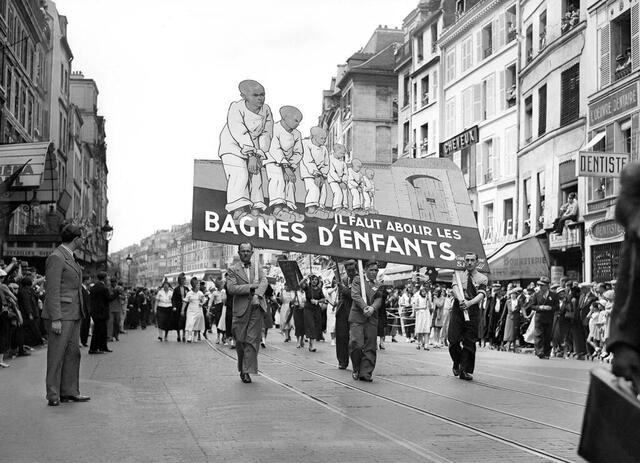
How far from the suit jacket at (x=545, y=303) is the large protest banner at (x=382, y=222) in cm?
205

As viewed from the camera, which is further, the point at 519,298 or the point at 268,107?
the point at 519,298

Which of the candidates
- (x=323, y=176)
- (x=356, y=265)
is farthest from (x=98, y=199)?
(x=356, y=265)

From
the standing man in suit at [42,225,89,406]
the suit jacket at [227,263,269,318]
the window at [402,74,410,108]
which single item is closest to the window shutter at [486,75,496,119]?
the window at [402,74,410,108]

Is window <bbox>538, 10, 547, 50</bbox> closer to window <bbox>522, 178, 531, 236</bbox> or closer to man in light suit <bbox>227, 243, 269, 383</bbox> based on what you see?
window <bbox>522, 178, 531, 236</bbox>

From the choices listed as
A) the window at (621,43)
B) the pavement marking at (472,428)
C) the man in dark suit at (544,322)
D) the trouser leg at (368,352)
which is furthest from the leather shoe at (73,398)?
the window at (621,43)

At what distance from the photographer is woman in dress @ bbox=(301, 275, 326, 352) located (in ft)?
74.9

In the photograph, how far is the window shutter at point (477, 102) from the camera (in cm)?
4622

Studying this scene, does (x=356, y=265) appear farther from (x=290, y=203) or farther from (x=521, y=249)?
(x=521, y=249)

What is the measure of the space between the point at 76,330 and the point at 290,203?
12942mm

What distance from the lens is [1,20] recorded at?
40625 mm

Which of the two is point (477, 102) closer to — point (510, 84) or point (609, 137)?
point (510, 84)

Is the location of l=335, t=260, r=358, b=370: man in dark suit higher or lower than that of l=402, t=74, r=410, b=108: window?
lower

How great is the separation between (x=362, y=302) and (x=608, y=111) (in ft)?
57.2

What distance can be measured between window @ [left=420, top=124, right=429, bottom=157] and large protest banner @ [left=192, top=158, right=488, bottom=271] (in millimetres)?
25976
